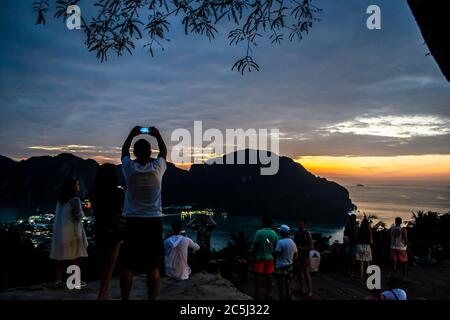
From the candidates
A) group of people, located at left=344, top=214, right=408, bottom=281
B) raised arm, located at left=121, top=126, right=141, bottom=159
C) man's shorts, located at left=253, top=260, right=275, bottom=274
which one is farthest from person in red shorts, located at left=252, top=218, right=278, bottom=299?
raised arm, located at left=121, top=126, right=141, bottom=159

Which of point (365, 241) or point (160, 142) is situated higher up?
point (160, 142)

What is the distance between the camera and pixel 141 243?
3.56 m

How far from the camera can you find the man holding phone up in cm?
350

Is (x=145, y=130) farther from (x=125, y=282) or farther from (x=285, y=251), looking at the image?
(x=285, y=251)

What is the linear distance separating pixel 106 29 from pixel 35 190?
119 m

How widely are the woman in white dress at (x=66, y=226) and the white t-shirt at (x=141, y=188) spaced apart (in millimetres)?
2088

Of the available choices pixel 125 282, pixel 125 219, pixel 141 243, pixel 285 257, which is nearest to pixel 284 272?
pixel 285 257

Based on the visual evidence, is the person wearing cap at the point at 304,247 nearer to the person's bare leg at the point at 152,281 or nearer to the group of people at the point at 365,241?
the group of people at the point at 365,241

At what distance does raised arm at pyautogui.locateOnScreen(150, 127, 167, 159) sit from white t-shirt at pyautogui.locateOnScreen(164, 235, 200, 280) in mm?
3452

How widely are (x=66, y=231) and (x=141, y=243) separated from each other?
2.30 meters

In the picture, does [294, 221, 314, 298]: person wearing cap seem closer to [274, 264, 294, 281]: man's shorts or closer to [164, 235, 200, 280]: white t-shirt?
[274, 264, 294, 281]: man's shorts

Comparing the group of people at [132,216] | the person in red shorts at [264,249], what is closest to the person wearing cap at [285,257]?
the person in red shorts at [264,249]

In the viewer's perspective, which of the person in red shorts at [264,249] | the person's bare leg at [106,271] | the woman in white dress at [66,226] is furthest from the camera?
the person in red shorts at [264,249]

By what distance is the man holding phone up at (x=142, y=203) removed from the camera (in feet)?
11.5
